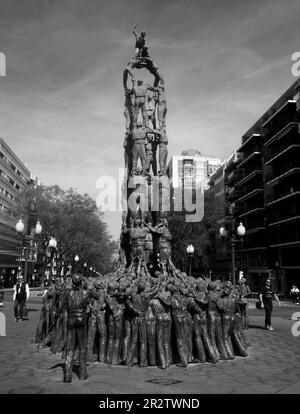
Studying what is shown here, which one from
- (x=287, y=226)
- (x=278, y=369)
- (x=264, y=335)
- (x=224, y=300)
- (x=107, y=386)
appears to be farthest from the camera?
(x=287, y=226)

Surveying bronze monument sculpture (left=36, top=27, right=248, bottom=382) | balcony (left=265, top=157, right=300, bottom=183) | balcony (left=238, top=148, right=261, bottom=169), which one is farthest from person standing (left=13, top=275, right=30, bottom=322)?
balcony (left=238, top=148, right=261, bottom=169)

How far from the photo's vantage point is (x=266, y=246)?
178 feet

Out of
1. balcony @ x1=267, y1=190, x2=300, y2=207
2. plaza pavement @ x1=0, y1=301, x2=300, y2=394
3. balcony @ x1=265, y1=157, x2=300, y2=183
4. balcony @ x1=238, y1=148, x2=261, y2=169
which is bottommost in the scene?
plaza pavement @ x1=0, y1=301, x2=300, y2=394

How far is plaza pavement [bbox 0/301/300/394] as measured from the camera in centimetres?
688

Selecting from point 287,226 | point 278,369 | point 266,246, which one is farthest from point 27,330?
point 266,246

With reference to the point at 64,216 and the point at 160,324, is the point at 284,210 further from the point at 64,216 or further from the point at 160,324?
the point at 160,324

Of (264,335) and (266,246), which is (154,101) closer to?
(264,335)

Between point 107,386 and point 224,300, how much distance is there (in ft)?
13.0

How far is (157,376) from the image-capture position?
7.86 meters

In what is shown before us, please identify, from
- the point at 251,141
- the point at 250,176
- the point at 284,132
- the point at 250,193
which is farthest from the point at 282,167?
the point at 251,141

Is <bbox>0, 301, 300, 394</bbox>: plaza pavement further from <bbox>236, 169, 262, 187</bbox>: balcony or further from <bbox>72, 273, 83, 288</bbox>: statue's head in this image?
<bbox>236, 169, 262, 187</bbox>: balcony

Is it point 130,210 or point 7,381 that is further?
point 130,210

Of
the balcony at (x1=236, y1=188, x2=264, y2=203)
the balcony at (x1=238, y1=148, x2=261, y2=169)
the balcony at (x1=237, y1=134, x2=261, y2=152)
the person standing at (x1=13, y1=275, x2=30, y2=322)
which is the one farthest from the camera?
the balcony at (x1=237, y1=134, x2=261, y2=152)

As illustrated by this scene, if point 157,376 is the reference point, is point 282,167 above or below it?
above
